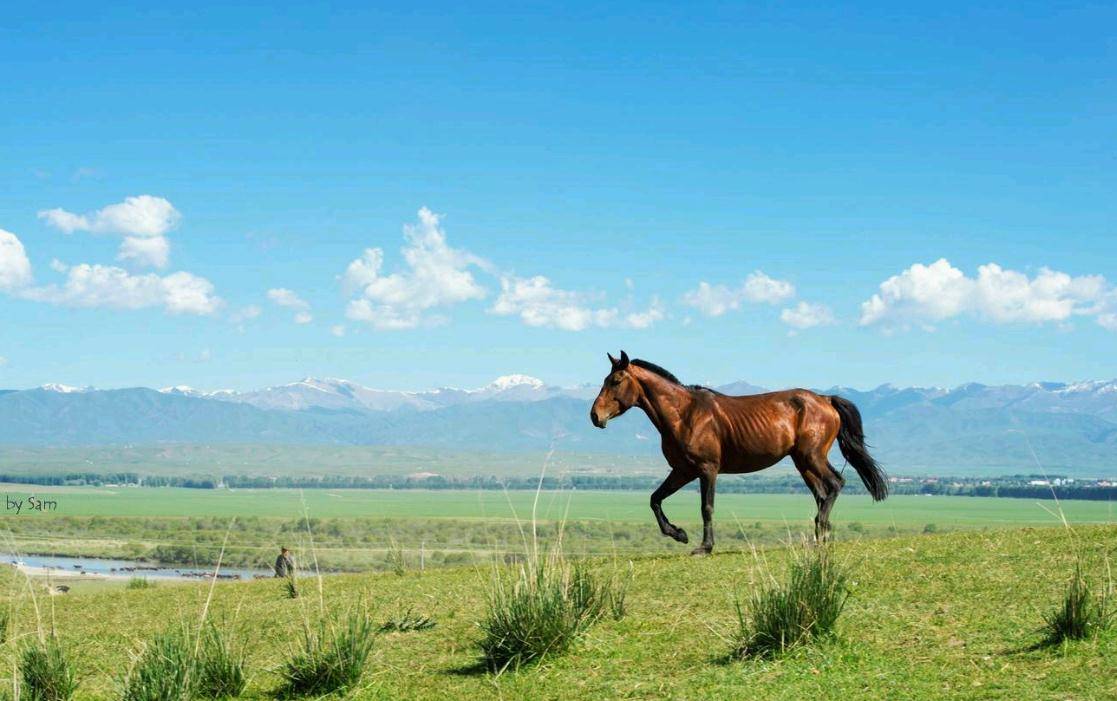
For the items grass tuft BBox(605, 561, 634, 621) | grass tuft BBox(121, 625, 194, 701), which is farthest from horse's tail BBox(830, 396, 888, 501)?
grass tuft BBox(121, 625, 194, 701)

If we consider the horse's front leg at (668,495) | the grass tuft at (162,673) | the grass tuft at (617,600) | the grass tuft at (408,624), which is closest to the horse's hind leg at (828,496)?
the horse's front leg at (668,495)

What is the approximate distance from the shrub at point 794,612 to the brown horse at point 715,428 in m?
5.57

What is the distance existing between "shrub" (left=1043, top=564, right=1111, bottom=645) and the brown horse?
19.8 feet

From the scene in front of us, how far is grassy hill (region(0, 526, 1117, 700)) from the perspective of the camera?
8.98 metres

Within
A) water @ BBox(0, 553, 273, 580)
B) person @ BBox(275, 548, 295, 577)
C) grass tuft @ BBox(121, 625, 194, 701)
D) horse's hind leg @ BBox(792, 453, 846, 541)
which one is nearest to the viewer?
grass tuft @ BBox(121, 625, 194, 701)

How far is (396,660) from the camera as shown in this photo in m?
11.2

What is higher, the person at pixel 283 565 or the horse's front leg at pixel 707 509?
the horse's front leg at pixel 707 509

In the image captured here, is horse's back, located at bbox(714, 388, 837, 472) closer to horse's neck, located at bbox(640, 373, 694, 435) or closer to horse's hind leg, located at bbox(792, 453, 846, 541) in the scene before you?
horse's hind leg, located at bbox(792, 453, 846, 541)

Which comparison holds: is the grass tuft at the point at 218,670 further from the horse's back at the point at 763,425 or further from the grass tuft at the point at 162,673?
the horse's back at the point at 763,425

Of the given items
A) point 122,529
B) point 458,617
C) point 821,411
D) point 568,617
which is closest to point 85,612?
point 458,617

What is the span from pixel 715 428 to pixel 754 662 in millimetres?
6569

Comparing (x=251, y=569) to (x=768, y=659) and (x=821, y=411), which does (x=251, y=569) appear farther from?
(x=768, y=659)

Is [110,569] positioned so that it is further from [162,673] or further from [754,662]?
[754,662]

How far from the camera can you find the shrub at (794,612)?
32.5 feet
